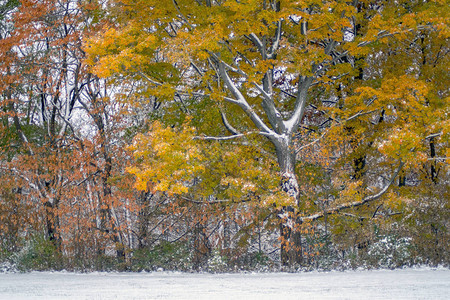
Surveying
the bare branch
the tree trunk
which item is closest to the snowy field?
the tree trunk

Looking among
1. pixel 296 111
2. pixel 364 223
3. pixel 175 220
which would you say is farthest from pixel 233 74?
pixel 364 223

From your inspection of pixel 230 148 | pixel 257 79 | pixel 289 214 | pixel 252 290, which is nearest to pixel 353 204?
pixel 289 214

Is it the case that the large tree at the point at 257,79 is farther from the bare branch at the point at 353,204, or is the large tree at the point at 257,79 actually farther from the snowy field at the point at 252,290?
the snowy field at the point at 252,290

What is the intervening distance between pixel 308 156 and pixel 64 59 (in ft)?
25.4

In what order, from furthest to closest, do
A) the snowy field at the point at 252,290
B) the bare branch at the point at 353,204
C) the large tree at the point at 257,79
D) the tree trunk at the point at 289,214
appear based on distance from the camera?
the bare branch at the point at 353,204 → the tree trunk at the point at 289,214 → the large tree at the point at 257,79 → the snowy field at the point at 252,290

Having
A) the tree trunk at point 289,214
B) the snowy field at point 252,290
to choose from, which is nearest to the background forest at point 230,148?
the tree trunk at point 289,214

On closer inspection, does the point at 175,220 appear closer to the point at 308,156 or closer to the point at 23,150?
the point at 308,156

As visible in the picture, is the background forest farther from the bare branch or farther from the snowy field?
the snowy field

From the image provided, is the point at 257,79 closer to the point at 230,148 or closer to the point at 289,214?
the point at 230,148

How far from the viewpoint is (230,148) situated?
12.0 m

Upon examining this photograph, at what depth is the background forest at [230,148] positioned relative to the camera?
11102 mm

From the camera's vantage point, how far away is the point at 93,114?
13719 mm

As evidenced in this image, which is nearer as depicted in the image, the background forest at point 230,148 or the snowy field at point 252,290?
the snowy field at point 252,290

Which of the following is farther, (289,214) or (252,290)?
(289,214)
